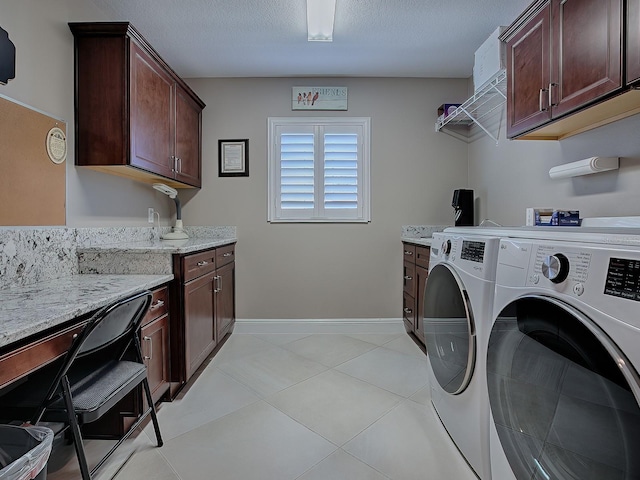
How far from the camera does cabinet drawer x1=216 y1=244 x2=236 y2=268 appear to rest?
2.69 m

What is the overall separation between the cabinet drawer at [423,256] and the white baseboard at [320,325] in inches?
32.4

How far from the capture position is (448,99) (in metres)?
3.26

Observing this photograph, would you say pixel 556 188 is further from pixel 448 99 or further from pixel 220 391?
pixel 220 391

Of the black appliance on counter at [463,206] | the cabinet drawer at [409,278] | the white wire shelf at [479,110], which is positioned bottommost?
the cabinet drawer at [409,278]

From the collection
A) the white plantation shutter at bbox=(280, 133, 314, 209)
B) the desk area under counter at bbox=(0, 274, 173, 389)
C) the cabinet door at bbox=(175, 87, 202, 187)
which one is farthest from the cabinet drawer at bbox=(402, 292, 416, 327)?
the cabinet door at bbox=(175, 87, 202, 187)

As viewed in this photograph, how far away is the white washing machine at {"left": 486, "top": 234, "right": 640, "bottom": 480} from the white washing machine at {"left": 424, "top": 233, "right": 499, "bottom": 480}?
10cm

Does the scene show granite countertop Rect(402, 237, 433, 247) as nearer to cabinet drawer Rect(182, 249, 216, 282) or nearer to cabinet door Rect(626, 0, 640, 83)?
cabinet door Rect(626, 0, 640, 83)

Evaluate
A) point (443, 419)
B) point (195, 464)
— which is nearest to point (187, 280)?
point (195, 464)

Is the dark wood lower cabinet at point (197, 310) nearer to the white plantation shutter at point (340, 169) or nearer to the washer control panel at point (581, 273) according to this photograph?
the white plantation shutter at point (340, 169)

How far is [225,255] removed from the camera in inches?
114

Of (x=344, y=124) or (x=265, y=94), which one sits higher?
(x=265, y=94)

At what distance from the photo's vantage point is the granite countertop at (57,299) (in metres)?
0.95

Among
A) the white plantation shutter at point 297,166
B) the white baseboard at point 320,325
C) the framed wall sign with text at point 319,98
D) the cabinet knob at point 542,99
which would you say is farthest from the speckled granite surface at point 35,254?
the cabinet knob at point 542,99

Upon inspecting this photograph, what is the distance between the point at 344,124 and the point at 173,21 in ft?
5.35
